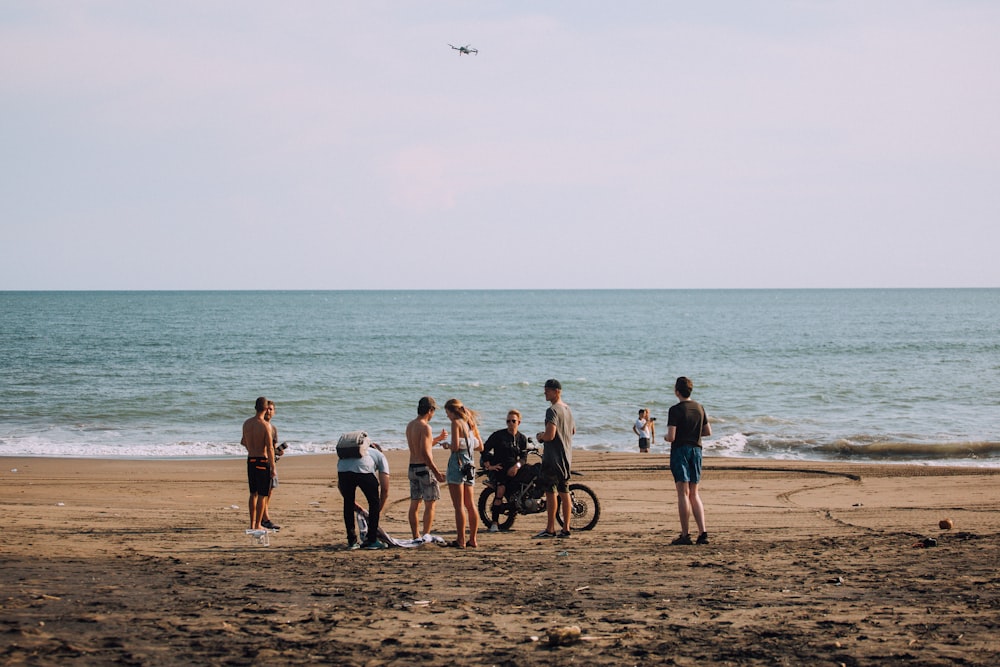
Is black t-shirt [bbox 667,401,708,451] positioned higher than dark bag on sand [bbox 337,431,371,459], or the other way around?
black t-shirt [bbox 667,401,708,451]

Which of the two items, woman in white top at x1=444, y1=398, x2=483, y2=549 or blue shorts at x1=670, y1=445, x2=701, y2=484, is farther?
blue shorts at x1=670, y1=445, x2=701, y2=484

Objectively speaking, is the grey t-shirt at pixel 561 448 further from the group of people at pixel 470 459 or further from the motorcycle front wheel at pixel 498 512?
A: the motorcycle front wheel at pixel 498 512

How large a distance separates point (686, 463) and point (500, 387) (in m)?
26.9

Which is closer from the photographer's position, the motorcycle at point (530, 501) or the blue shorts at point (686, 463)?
the blue shorts at point (686, 463)

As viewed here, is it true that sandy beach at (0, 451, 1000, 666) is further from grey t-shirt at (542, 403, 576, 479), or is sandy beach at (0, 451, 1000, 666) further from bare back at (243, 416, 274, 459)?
bare back at (243, 416, 274, 459)

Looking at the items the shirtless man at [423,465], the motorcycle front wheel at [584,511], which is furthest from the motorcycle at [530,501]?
the shirtless man at [423,465]

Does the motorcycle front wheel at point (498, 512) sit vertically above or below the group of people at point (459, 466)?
below

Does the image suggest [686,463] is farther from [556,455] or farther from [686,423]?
[556,455]

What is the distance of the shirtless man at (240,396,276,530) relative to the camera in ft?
33.3

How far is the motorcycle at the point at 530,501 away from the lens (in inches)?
421

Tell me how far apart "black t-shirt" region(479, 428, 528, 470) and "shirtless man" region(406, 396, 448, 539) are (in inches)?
37.0

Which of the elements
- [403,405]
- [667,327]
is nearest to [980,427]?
[403,405]

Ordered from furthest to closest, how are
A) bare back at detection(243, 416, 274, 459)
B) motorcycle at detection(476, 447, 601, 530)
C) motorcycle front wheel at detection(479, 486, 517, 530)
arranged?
motorcycle front wheel at detection(479, 486, 517, 530)
motorcycle at detection(476, 447, 601, 530)
bare back at detection(243, 416, 274, 459)

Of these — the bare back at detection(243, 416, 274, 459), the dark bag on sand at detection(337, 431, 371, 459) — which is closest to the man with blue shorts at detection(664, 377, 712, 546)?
the dark bag on sand at detection(337, 431, 371, 459)
